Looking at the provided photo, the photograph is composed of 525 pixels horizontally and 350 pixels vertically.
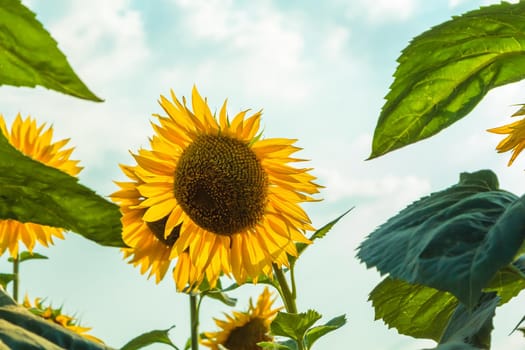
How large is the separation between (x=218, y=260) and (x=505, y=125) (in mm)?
907

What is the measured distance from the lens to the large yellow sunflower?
1570 millimetres

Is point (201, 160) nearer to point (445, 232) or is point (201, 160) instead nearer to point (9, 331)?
point (445, 232)

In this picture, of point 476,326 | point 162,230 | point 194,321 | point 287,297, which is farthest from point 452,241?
point 162,230

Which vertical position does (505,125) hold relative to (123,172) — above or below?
below

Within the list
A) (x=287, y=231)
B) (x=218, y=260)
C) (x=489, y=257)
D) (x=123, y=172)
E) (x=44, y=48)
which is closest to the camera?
(x=44, y=48)

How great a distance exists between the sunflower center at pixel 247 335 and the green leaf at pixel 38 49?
195 centimetres

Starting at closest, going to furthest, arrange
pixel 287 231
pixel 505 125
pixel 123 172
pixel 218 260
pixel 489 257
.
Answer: pixel 489 257
pixel 505 125
pixel 287 231
pixel 218 260
pixel 123 172

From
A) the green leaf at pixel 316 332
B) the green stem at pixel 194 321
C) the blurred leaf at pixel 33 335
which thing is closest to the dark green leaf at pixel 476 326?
the blurred leaf at pixel 33 335

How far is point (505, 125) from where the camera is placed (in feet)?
2.72

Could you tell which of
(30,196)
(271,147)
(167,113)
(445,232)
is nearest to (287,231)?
(271,147)

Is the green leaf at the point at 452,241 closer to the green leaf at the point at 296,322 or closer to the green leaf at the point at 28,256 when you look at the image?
the green leaf at the point at 296,322

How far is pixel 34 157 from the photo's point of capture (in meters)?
2.17

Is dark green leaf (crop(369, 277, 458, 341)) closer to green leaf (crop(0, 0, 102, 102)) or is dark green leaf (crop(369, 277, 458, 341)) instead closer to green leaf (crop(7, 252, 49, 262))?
green leaf (crop(0, 0, 102, 102))

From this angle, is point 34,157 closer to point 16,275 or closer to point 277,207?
point 16,275
